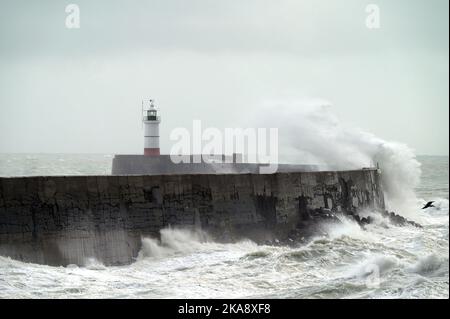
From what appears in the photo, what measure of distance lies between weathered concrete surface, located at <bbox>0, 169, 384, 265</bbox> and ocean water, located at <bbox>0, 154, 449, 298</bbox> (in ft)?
0.79

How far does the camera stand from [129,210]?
1166 cm

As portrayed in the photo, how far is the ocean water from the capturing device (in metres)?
9.38

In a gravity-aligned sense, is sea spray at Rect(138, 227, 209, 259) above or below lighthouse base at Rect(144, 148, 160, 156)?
below

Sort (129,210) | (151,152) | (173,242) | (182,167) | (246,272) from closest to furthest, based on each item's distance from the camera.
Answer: (246,272) → (129,210) → (173,242) → (182,167) → (151,152)

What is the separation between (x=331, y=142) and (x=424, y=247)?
26.1ft

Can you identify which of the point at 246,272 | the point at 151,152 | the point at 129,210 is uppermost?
the point at 151,152

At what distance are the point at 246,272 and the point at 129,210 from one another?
2071 millimetres

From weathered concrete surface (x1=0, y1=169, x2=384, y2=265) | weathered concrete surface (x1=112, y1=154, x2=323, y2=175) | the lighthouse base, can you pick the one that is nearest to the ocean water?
weathered concrete surface (x1=0, y1=169, x2=384, y2=265)

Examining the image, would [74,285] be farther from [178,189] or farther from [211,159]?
A: [211,159]

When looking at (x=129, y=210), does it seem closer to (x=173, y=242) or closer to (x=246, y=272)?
(x=173, y=242)

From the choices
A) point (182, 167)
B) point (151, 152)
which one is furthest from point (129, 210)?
point (151, 152)

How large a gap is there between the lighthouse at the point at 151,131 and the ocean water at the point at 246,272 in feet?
20.9

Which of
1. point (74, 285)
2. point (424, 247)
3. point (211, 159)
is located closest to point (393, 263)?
point (424, 247)

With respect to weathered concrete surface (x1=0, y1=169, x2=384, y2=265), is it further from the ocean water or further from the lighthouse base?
the lighthouse base
